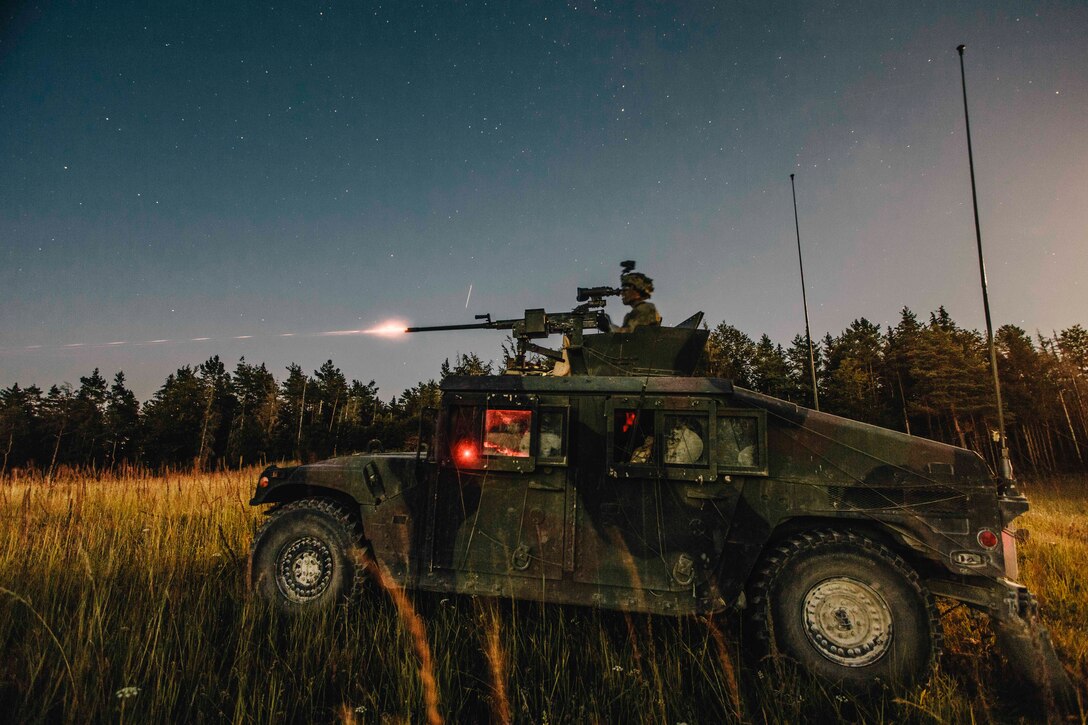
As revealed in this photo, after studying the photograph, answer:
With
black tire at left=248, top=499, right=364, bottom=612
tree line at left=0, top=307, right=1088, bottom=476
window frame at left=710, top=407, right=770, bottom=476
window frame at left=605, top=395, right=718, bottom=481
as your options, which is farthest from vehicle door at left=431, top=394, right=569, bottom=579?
tree line at left=0, top=307, right=1088, bottom=476

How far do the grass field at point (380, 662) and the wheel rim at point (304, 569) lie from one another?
305 millimetres

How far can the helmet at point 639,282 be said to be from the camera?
6.52m

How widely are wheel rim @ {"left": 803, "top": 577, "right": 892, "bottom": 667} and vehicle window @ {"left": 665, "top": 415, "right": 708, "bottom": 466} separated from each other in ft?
4.11

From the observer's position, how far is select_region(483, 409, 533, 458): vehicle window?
171 inches

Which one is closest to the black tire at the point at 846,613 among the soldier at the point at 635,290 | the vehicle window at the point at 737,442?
the vehicle window at the point at 737,442

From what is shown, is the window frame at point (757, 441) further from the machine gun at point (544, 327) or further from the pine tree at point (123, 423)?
the pine tree at point (123, 423)

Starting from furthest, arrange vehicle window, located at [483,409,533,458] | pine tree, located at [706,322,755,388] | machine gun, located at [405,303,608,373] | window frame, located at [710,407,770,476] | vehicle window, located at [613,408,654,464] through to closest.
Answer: pine tree, located at [706,322,755,388] → machine gun, located at [405,303,608,373] → vehicle window, located at [483,409,533,458] → vehicle window, located at [613,408,654,464] → window frame, located at [710,407,770,476]

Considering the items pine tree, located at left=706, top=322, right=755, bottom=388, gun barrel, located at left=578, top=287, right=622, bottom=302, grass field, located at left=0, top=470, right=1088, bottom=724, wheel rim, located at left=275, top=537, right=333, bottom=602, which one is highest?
pine tree, located at left=706, top=322, right=755, bottom=388

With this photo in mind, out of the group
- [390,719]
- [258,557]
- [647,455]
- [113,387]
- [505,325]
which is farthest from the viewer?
[113,387]

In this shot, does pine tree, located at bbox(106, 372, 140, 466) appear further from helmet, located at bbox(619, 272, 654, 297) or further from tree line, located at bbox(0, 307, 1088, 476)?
helmet, located at bbox(619, 272, 654, 297)

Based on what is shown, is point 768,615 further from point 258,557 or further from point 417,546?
point 258,557

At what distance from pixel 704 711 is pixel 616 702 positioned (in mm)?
598

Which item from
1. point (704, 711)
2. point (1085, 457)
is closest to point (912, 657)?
point (704, 711)

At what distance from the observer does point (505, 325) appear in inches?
259
